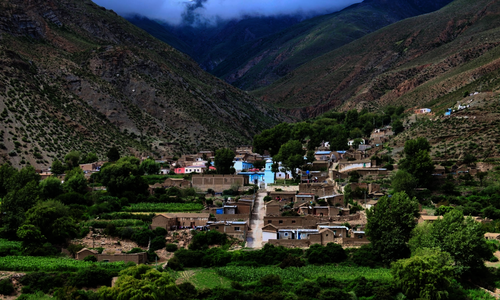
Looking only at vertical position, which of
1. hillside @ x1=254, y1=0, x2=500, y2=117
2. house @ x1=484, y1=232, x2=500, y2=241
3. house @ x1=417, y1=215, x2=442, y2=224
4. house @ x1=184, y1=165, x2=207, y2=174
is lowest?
house @ x1=484, y1=232, x2=500, y2=241

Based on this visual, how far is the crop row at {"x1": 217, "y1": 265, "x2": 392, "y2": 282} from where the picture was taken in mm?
41969

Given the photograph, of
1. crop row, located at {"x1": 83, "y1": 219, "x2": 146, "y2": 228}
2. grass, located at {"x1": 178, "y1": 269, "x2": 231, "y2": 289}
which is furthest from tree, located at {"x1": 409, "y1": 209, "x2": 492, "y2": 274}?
crop row, located at {"x1": 83, "y1": 219, "x2": 146, "y2": 228}

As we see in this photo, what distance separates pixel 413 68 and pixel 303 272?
10901 centimetres

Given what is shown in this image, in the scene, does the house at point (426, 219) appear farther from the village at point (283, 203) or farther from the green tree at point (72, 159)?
the green tree at point (72, 159)

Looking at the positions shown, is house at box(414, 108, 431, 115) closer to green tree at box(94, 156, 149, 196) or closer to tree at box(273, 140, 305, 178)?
tree at box(273, 140, 305, 178)

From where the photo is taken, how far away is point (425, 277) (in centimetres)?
3881

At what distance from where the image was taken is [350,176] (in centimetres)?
6156

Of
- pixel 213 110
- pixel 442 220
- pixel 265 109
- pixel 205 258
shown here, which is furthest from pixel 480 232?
pixel 265 109

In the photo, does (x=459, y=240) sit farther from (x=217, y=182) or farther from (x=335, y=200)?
(x=217, y=182)

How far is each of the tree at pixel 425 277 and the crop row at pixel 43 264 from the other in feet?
62.2

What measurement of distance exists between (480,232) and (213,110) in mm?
87767

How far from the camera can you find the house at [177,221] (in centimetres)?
5078

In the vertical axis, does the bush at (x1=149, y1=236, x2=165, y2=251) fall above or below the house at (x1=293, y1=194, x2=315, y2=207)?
below

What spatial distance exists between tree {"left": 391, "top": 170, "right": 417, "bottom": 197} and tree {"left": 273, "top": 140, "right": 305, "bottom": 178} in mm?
13354
